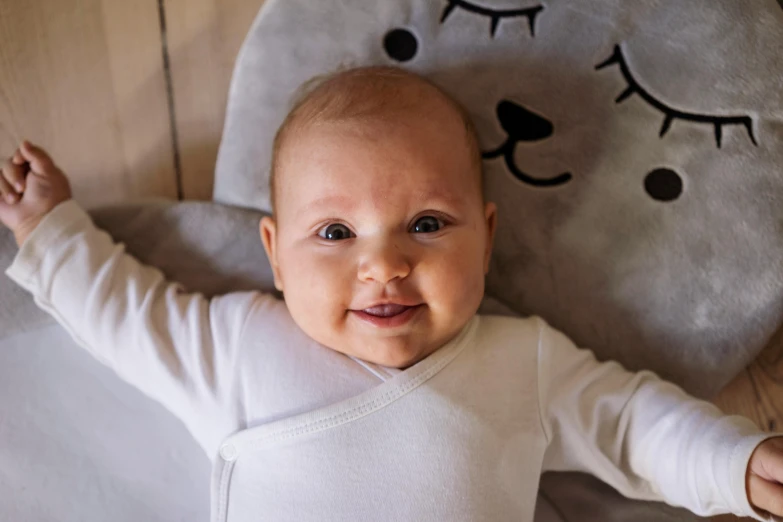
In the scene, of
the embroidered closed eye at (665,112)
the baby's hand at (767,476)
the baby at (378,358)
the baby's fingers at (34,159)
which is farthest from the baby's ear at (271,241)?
the baby's hand at (767,476)

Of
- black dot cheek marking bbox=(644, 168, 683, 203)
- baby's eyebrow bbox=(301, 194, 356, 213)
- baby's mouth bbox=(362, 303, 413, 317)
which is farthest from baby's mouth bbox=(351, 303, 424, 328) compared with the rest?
black dot cheek marking bbox=(644, 168, 683, 203)

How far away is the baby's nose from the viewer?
73cm

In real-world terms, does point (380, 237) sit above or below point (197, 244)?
above

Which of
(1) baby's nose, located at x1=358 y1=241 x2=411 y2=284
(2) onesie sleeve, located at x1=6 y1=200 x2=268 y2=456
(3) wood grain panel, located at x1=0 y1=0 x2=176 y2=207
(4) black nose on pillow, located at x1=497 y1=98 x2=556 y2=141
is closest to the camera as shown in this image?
(1) baby's nose, located at x1=358 y1=241 x2=411 y2=284

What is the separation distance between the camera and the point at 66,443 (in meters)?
0.89

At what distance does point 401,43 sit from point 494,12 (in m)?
0.14

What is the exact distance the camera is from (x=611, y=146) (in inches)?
36.8

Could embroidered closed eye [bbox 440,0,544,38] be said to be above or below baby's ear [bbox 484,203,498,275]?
above

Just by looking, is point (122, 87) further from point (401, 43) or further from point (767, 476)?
point (767, 476)

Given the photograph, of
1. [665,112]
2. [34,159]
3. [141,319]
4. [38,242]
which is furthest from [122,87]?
[665,112]

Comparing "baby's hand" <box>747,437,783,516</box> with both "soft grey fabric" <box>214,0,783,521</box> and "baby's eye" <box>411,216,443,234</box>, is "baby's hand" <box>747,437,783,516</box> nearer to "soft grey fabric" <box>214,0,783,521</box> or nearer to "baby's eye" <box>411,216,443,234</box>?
"soft grey fabric" <box>214,0,783,521</box>

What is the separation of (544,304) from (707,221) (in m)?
0.25

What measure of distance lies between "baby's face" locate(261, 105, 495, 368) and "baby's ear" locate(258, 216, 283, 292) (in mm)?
A: 52

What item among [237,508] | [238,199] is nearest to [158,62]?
[238,199]
